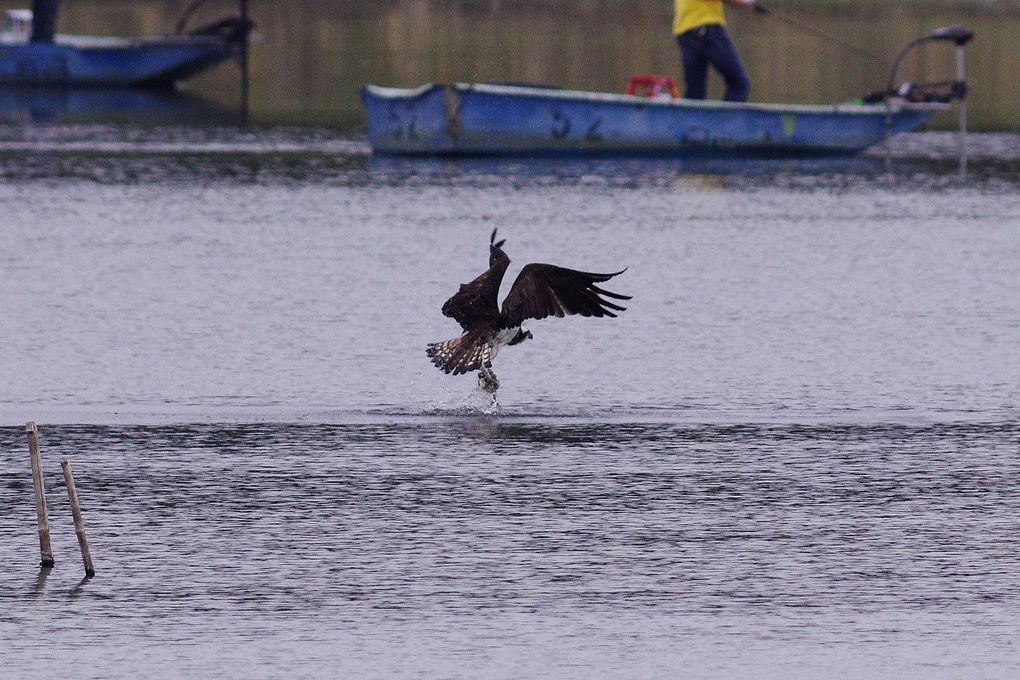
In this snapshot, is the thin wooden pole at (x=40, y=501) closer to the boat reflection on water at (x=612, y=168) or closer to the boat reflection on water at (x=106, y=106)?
the boat reflection on water at (x=612, y=168)

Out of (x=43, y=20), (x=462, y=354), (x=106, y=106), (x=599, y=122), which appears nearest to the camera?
(x=462, y=354)

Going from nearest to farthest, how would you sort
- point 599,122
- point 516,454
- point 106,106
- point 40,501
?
point 40,501, point 516,454, point 599,122, point 106,106

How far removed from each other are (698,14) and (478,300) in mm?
17373

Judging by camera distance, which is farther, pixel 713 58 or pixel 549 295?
pixel 713 58

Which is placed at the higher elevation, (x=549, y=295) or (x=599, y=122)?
(x=599, y=122)

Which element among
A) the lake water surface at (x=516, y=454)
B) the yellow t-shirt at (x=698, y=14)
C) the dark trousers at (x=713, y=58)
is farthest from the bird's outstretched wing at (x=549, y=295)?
the yellow t-shirt at (x=698, y=14)

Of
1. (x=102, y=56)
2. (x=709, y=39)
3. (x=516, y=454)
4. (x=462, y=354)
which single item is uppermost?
(x=102, y=56)

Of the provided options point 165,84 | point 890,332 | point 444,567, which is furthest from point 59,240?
point 165,84

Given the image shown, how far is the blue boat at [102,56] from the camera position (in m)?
44.9

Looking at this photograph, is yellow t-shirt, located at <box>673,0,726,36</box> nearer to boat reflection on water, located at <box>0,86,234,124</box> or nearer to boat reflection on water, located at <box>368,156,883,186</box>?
boat reflection on water, located at <box>368,156,883,186</box>

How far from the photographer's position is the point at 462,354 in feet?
38.0

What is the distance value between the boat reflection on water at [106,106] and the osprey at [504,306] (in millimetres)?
25835

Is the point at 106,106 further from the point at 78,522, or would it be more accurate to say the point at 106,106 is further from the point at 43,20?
the point at 78,522

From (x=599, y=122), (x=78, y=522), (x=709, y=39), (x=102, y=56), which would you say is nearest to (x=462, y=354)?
(x=78, y=522)
